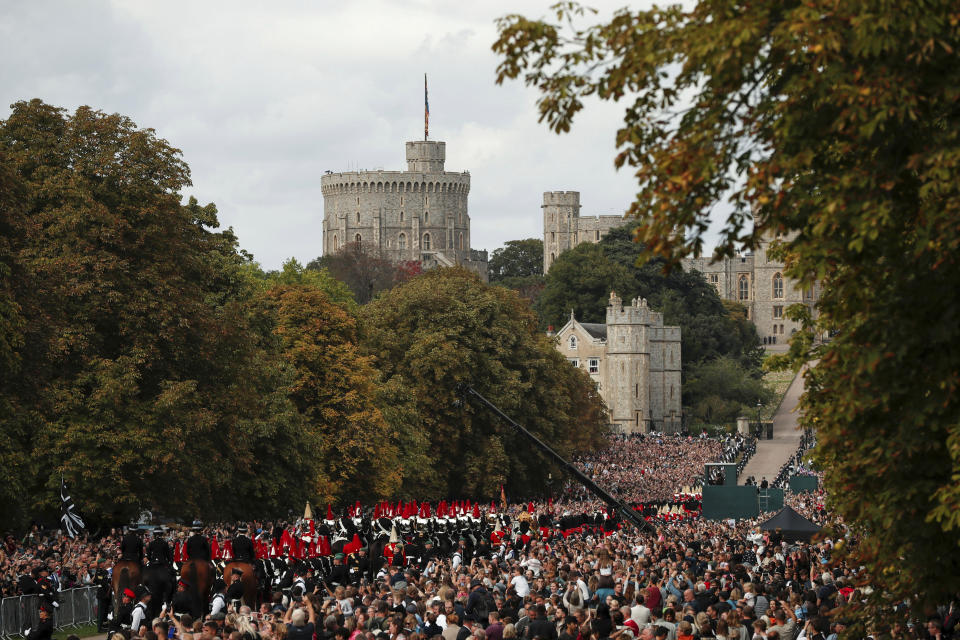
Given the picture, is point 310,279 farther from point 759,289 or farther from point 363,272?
point 759,289

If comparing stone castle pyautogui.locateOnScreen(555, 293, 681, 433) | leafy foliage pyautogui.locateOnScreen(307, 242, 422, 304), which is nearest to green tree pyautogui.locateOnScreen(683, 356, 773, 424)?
stone castle pyautogui.locateOnScreen(555, 293, 681, 433)

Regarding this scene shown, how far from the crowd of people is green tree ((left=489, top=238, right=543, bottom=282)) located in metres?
152

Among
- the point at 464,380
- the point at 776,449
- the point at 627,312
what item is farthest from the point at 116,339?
the point at 627,312

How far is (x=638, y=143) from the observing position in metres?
10.9

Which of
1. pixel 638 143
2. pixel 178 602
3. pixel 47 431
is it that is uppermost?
pixel 638 143

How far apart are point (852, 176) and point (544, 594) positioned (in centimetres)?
1015

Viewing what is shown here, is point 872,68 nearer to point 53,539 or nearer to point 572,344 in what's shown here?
point 53,539

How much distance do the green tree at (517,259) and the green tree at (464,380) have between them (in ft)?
396

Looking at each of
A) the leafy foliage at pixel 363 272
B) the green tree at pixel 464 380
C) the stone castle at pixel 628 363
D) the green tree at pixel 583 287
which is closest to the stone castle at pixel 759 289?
the leafy foliage at pixel 363 272

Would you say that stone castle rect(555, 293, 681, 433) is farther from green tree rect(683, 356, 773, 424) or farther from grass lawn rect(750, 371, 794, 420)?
grass lawn rect(750, 371, 794, 420)

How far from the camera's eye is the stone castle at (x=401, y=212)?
171750mm

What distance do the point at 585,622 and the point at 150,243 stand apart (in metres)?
20.5

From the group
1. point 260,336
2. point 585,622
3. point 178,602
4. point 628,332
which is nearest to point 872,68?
point 585,622

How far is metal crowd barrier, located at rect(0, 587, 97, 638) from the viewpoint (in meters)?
20.4
